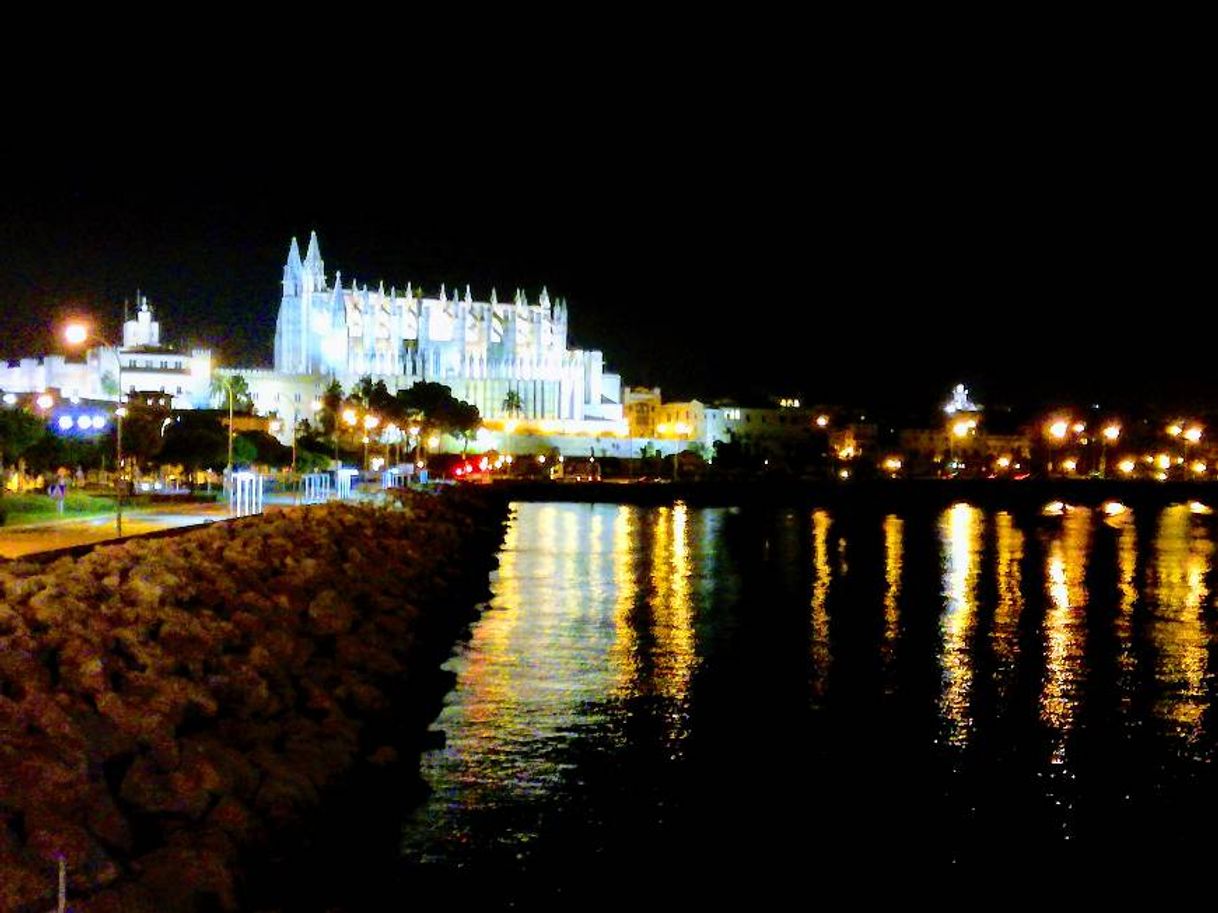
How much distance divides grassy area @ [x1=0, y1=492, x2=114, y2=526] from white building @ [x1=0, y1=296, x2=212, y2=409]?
5737 centimetres

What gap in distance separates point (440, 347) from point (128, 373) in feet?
77.9

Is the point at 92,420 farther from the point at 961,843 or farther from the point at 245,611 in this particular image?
the point at 961,843

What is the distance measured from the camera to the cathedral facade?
102 metres

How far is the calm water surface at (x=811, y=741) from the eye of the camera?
32.9ft

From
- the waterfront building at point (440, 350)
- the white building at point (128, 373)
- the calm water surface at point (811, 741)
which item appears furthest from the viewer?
the waterfront building at point (440, 350)

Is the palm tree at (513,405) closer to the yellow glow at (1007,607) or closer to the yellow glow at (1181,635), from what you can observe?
the yellow glow at (1007,607)

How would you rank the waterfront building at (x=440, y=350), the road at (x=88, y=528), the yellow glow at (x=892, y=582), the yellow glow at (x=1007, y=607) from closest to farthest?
the yellow glow at (x=1007, y=607), the road at (x=88, y=528), the yellow glow at (x=892, y=582), the waterfront building at (x=440, y=350)

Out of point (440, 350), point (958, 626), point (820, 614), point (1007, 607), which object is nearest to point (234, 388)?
point (440, 350)

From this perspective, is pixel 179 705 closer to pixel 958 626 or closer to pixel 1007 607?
pixel 958 626

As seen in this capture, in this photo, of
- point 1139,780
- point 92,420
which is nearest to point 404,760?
point 1139,780

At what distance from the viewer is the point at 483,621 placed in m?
21.2

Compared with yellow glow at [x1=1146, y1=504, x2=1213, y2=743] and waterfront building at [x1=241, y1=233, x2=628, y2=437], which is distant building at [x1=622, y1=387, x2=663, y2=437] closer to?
waterfront building at [x1=241, y1=233, x2=628, y2=437]

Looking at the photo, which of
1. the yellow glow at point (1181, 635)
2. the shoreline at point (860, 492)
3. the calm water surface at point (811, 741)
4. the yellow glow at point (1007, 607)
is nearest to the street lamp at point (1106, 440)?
the shoreline at point (860, 492)

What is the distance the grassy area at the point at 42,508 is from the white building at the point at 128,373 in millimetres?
57371
